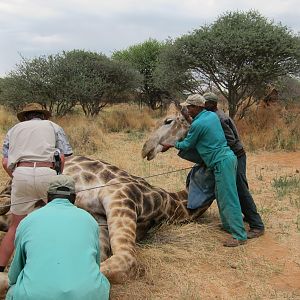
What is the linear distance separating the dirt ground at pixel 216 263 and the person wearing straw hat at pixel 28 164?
106cm

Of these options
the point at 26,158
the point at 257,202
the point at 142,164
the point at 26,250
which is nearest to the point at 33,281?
the point at 26,250

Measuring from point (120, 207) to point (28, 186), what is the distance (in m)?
0.98

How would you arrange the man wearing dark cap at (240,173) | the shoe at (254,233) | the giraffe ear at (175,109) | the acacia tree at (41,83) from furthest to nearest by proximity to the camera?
the acacia tree at (41,83) < the giraffe ear at (175,109) < the man wearing dark cap at (240,173) < the shoe at (254,233)

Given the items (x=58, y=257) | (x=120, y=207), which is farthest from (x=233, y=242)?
(x=58, y=257)

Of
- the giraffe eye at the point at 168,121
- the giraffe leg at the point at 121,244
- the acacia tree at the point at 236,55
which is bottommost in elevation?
the giraffe leg at the point at 121,244

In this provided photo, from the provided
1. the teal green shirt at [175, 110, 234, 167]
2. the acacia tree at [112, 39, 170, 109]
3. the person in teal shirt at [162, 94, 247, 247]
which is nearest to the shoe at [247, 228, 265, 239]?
the person in teal shirt at [162, 94, 247, 247]

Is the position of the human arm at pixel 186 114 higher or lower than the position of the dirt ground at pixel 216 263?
higher

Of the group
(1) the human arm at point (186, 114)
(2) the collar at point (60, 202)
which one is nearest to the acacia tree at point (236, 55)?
(1) the human arm at point (186, 114)

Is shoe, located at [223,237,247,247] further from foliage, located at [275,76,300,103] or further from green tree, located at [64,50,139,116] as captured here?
foliage, located at [275,76,300,103]

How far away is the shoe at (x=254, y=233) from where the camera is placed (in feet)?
18.3

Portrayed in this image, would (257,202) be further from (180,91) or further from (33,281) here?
Answer: (180,91)

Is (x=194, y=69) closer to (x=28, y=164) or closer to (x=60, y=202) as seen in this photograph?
(x=28, y=164)

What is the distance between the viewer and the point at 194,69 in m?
15.2

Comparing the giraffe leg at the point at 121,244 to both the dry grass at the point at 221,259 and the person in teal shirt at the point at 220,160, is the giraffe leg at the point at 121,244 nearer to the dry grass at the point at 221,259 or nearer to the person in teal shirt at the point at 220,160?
the dry grass at the point at 221,259
